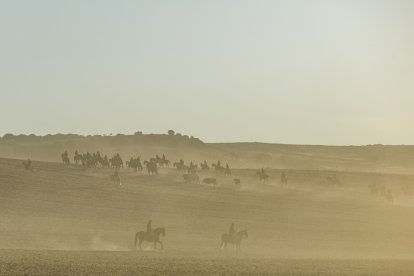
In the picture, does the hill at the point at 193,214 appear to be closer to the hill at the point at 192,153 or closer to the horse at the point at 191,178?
the horse at the point at 191,178

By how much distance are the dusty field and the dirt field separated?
0.05 metres

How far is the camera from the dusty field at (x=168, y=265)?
30.8 m

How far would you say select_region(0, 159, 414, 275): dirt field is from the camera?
3541 cm

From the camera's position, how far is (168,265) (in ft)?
110

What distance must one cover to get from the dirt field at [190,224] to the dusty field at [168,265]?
0.15 ft

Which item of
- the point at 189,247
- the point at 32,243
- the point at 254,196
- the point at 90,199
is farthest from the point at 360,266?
the point at 254,196

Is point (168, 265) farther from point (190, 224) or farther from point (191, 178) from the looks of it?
point (191, 178)

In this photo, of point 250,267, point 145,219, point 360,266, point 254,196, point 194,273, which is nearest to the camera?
point 194,273

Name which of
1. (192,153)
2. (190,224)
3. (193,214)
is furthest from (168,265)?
(192,153)

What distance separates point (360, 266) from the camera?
1465 inches

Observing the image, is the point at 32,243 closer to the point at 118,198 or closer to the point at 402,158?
the point at 118,198

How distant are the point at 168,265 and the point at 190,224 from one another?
80.7 feet

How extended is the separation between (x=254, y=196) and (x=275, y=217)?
38.7ft

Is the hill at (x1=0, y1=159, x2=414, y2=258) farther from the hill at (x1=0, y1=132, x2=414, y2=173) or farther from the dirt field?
the hill at (x1=0, y1=132, x2=414, y2=173)
